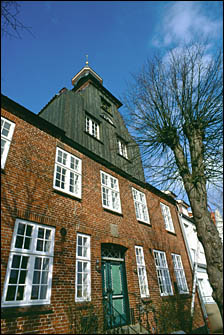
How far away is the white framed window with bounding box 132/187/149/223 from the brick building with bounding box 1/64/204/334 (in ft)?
0.21

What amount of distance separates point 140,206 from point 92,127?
5.32m

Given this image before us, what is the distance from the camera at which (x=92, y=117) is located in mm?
11602

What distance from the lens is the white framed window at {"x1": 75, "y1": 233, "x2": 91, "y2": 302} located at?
636 cm

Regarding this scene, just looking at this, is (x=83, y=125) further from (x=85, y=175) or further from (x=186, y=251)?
(x=186, y=251)

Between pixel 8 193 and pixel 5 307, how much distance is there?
2773mm

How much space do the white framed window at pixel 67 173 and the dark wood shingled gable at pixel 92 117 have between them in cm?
107

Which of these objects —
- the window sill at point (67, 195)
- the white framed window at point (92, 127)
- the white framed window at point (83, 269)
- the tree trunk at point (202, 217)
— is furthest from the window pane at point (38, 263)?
the white framed window at point (92, 127)

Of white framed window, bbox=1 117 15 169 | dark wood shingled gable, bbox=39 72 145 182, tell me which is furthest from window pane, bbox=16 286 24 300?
dark wood shingled gable, bbox=39 72 145 182

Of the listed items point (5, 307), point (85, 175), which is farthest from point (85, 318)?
point (85, 175)

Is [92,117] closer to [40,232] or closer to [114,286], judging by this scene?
[40,232]

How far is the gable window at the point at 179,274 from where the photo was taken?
11536 mm

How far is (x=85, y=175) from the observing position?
870cm

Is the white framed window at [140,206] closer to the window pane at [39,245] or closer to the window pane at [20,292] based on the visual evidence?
the window pane at [39,245]

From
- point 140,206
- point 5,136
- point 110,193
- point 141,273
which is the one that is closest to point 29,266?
point 5,136
